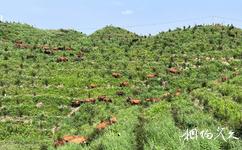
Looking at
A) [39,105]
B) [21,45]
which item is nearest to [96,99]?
[39,105]

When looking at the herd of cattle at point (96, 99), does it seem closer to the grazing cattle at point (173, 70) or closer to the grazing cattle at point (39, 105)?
the grazing cattle at point (173, 70)

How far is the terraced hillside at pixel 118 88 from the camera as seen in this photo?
20766mm

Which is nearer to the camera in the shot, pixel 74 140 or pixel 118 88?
pixel 74 140

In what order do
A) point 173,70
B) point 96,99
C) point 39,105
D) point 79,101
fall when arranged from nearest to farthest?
point 39,105 → point 79,101 → point 96,99 → point 173,70

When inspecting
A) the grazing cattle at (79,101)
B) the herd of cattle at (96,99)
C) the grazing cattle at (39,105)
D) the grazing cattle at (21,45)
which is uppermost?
the grazing cattle at (21,45)

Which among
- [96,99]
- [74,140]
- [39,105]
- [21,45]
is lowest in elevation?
[39,105]

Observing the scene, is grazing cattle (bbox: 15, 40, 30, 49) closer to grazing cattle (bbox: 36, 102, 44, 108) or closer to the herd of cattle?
the herd of cattle

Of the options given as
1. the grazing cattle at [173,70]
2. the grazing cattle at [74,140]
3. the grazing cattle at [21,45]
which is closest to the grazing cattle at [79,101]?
the grazing cattle at [173,70]

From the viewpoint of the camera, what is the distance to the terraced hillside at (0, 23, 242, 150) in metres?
20.8

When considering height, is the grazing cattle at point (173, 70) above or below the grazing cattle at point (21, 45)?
below

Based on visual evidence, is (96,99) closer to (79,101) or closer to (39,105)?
(79,101)

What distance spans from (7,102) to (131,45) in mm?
19473

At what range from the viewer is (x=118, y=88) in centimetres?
3931

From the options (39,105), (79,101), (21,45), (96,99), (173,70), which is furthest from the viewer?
(21,45)
